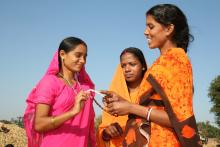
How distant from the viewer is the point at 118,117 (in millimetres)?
4887

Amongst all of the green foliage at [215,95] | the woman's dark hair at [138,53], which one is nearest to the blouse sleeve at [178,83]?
the woman's dark hair at [138,53]

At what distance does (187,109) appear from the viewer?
303cm

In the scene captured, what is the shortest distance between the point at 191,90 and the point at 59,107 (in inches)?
65.7

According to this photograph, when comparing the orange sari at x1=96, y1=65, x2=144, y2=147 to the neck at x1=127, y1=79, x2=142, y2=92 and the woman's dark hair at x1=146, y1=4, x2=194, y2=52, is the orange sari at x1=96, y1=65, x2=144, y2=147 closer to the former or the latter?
the neck at x1=127, y1=79, x2=142, y2=92

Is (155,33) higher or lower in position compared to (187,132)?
higher

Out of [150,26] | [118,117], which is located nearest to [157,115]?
[150,26]

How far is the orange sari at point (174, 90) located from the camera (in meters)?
3.03

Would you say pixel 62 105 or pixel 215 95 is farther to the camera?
pixel 215 95

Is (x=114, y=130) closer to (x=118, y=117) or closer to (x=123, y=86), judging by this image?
(x=118, y=117)

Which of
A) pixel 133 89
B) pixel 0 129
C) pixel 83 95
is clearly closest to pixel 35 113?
pixel 83 95

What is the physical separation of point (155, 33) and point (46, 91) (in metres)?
1.46

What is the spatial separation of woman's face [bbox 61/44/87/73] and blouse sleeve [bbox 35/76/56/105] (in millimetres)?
253

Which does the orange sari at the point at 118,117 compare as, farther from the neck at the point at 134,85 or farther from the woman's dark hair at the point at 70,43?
the woman's dark hair at the point at 70,43

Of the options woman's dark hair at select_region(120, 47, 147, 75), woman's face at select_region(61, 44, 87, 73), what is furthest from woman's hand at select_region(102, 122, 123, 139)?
woman's dark hair at select_region(120, 47, 147, 75)
